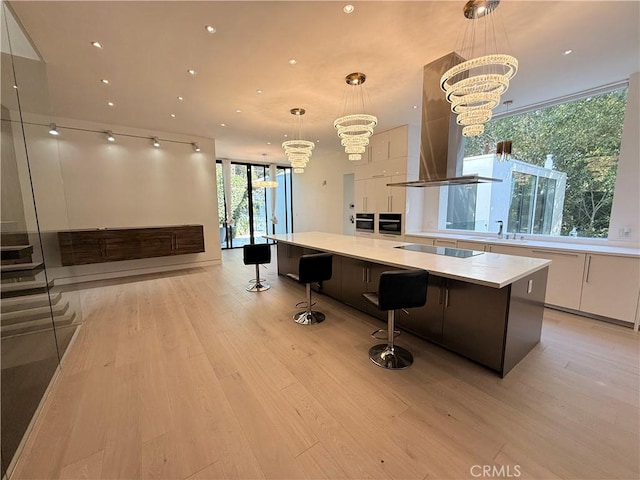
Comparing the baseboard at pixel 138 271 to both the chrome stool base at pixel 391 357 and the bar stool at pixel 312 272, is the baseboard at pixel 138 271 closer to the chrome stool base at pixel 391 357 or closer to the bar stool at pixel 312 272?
the bar stool at pixel 312 272

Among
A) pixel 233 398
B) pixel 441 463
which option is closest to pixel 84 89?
pixel 233 398

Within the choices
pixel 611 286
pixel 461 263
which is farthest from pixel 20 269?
pixel 611 286

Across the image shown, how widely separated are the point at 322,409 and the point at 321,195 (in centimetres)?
726

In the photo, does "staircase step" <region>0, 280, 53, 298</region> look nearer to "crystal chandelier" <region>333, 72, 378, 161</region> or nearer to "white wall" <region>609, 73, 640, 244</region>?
"crystal chandelier" <region>333, 72, 378, 161</region>

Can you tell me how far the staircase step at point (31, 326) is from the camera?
175cm

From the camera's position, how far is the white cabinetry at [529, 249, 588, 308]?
3.27 m

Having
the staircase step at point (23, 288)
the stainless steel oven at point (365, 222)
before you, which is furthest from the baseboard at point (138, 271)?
the stainless steel oven at point (365, 222)

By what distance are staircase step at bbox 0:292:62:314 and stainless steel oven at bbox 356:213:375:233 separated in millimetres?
5366

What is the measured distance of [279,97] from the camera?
3854mm

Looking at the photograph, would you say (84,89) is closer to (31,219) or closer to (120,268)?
(31,219)

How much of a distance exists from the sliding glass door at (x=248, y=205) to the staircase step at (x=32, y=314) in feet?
18.7

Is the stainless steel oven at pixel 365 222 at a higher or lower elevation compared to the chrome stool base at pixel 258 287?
higher

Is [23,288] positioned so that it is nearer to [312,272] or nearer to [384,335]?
[312,272]

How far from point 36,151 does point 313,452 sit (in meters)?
3.86
